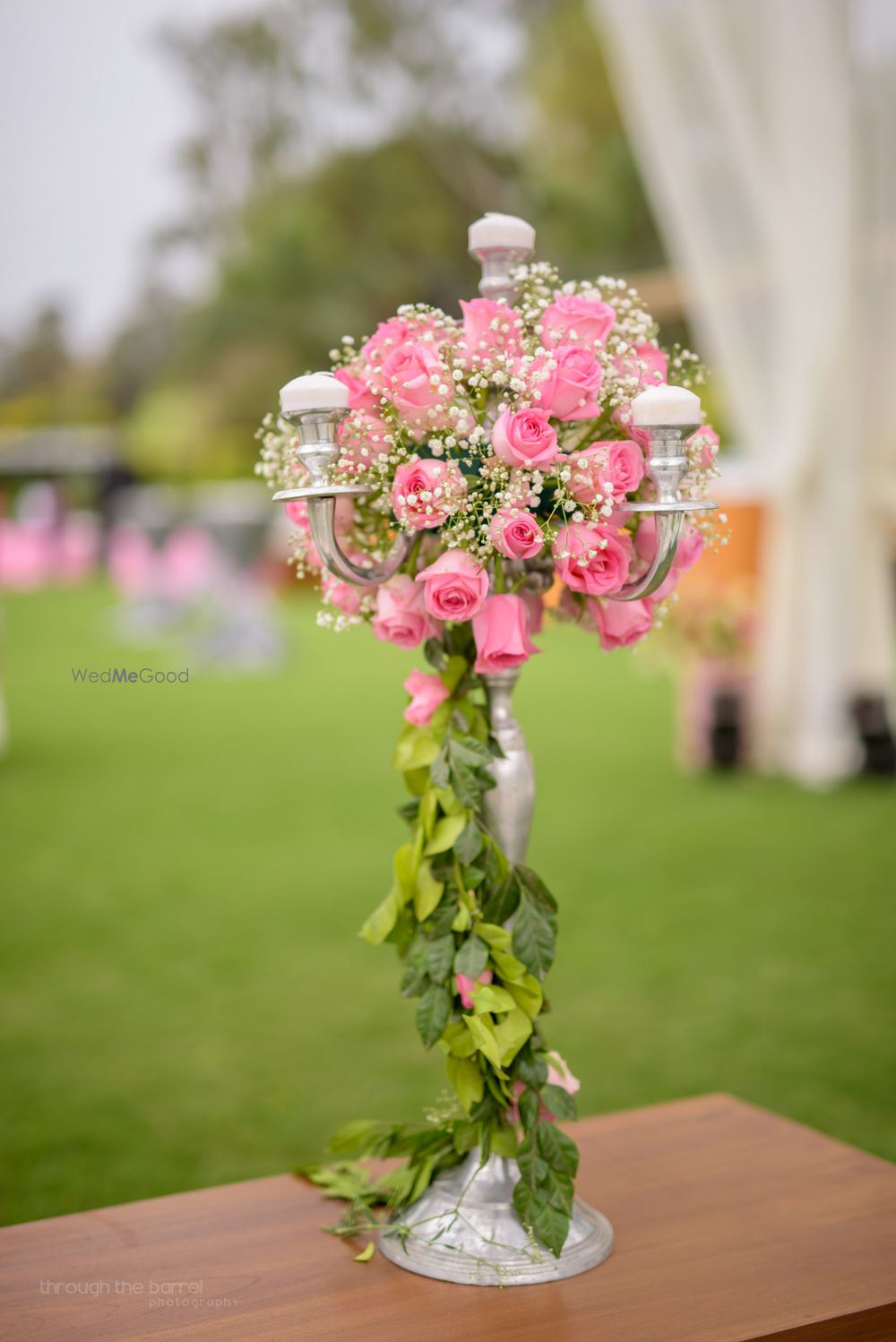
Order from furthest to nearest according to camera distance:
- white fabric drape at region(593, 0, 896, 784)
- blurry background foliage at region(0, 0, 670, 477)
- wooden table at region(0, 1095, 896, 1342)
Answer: blurry background foliage at region(0, 0, 670, 477), white fabric drape at region(593, 0, 896, 784), wooden table at region(0, 1095, 896, 1342)

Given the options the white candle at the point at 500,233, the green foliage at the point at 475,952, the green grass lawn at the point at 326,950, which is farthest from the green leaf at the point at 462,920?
the green grass lawn at the point at 326,950

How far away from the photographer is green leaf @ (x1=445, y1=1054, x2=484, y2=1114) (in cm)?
120

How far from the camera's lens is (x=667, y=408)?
110 centimetres

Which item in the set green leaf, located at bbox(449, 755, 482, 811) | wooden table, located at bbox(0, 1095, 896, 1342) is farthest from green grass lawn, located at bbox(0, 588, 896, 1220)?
→ green leaf, located at bbox(449, 755, 482, 811)

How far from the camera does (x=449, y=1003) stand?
1.20 meters

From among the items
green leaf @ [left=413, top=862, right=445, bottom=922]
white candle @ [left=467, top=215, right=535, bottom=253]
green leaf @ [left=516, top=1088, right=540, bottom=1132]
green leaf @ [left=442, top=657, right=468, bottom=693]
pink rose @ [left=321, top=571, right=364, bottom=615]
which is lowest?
green leaf @ [left=516, top=1088, right=540, bottom=1132]

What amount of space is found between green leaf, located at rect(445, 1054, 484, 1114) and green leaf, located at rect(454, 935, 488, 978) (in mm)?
88

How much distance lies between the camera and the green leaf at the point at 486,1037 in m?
1.15

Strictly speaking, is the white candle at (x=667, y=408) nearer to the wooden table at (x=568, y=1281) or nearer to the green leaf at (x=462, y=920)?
the green leaf at (x=462, y=920)

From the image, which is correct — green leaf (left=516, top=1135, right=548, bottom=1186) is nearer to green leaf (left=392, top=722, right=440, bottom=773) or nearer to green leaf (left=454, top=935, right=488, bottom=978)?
green leaf (left=454, top=935, right=488, bottom=978)

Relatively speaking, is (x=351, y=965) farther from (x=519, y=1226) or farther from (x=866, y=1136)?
(x=519, y=1226)

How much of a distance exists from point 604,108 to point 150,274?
9.28 m

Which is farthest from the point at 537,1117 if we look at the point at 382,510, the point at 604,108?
the point at 604,108

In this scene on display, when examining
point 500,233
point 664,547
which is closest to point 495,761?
point 664,547
